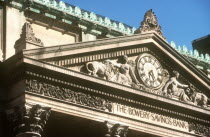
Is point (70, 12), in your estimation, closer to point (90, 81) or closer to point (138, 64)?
point (138, 64)

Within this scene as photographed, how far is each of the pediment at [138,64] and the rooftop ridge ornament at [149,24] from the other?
47cm

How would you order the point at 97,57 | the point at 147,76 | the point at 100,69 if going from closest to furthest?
the point at 100,69, the point at 97,57, the point at 147,76

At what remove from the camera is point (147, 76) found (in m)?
27.6

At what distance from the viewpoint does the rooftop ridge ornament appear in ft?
93.8

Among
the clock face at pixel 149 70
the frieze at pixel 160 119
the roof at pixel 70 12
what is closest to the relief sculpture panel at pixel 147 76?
the clock face at pixel 149 70

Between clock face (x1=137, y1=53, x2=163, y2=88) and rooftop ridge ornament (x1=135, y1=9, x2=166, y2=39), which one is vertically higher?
rooftop ridge ornament (x1=135, y1=9, x2=166, y2=39)

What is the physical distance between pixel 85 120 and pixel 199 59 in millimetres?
16284

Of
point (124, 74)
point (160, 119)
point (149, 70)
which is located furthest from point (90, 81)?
point (160, 119)

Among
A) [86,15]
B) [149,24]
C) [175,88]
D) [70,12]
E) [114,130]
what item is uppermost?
[86,15]


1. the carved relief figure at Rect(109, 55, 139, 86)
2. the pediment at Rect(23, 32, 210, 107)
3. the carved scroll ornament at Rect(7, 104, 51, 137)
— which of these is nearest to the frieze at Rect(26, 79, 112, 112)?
the carved scroll ornament at Rect(7, 104, 51, 137)

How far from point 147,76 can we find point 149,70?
43 cm

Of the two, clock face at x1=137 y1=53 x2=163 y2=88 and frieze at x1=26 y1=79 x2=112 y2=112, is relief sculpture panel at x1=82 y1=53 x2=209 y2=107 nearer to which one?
clock face at x1=137 y1=53 x2=163 y2=88

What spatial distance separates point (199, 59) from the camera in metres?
38.2

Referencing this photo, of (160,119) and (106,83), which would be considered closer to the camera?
(106,83)
